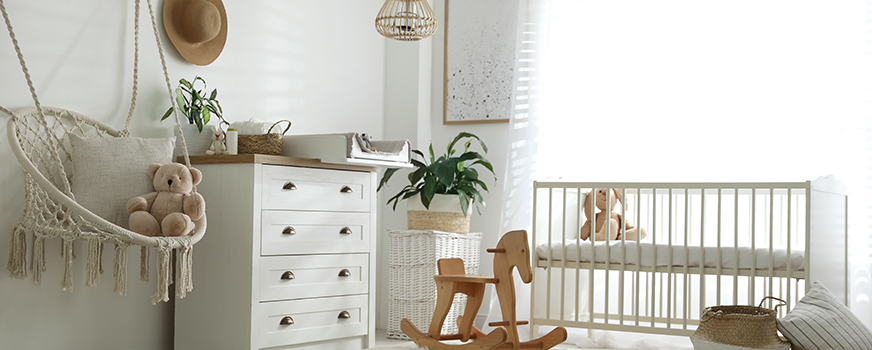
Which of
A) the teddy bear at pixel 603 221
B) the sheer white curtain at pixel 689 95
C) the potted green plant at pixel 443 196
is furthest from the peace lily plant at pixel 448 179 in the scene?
the teddy bear at pixel 603 221

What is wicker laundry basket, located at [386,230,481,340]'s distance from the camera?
10.6 feet

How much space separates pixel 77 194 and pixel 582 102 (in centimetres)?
230

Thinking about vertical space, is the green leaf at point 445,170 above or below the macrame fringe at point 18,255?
above

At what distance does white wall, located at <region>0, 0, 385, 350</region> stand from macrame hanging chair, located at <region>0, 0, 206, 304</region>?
0.25 feet

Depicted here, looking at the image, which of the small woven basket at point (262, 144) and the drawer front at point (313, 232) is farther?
the small woven basket at point (262, 144)

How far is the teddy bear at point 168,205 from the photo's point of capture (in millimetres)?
2129

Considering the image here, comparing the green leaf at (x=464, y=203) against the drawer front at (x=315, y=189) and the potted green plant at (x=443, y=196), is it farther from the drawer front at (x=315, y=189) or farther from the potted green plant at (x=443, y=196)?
the drawer front at (x=315, y=189)

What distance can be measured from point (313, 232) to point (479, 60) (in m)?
1.62

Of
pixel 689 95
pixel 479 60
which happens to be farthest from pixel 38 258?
pixel 689 95

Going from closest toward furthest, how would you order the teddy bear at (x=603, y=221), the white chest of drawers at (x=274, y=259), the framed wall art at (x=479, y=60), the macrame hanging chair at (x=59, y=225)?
the macrame hanging chair at (x=59, y=225) < the white chest of drawers at (x=274, y=259) < the teddy bear at (x=603, y=221) < the framed wall art at (x=479, y=60)

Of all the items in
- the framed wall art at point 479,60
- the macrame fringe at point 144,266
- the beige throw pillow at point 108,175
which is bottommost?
the macrame fringe at point 144,266

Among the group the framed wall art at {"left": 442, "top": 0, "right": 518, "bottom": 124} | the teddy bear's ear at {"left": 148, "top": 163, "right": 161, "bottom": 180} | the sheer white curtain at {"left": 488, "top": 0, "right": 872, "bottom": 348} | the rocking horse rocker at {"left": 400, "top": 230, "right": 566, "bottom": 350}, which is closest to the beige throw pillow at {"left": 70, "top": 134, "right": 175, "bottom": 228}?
the teddy bear's ear at {"left": 148, "top": 163, "right": 161, "bottom": 180}

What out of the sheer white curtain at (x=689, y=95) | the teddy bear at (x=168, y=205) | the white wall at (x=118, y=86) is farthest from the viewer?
the sheer white curtain at (x=689, y=95)

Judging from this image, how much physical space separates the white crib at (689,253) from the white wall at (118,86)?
128cm
